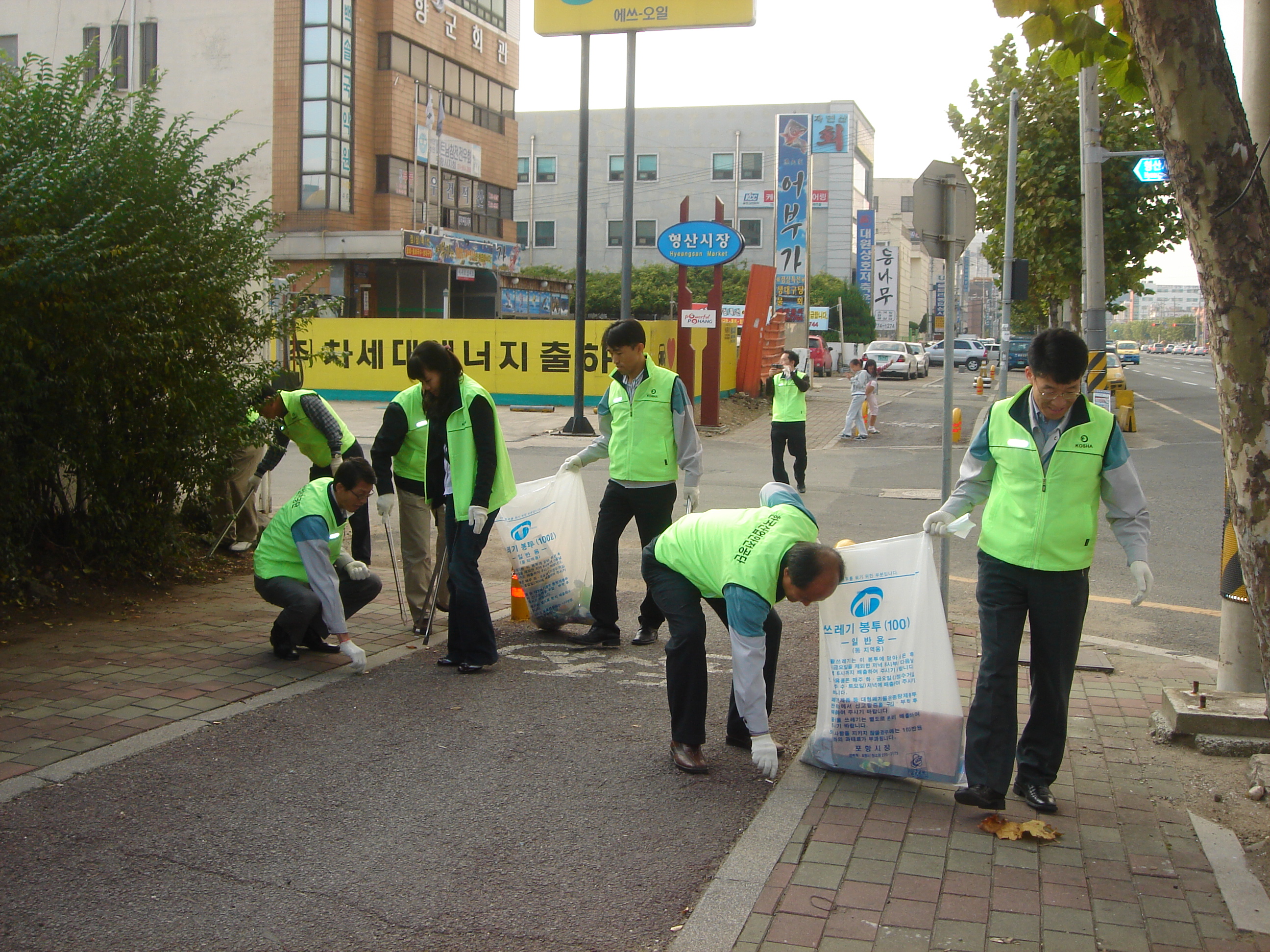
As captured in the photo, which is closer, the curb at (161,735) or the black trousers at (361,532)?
the curb at (161,735)

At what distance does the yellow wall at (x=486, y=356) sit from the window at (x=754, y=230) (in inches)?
1572

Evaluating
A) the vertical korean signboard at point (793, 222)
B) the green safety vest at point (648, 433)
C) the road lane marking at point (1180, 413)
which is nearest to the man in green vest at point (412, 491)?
the green safety vest at point (648, 433)

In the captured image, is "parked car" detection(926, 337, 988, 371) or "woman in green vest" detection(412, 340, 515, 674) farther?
"parked car" detection(926, 337, 988, 371)

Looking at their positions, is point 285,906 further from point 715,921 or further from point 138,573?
point 138,573

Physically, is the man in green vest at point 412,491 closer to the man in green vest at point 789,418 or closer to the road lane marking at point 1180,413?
the man in green vest at point 789,418

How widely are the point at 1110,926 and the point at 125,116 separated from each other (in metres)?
7.41

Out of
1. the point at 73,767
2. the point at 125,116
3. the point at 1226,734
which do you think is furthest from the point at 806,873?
the point at 125,116

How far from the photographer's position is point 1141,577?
410cm

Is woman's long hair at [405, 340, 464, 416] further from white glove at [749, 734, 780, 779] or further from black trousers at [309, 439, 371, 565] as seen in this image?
white glove at [749, 734, 780, 779]

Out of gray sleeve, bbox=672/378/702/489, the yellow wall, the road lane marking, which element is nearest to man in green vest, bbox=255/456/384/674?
gray sleeve, bbox=672/378/702/489

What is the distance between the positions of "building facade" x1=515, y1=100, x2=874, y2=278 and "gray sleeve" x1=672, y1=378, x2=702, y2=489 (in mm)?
58001

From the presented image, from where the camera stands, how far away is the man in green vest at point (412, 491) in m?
6.21

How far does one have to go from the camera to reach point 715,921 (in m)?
3.24

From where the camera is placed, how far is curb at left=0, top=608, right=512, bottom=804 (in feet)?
13.5
